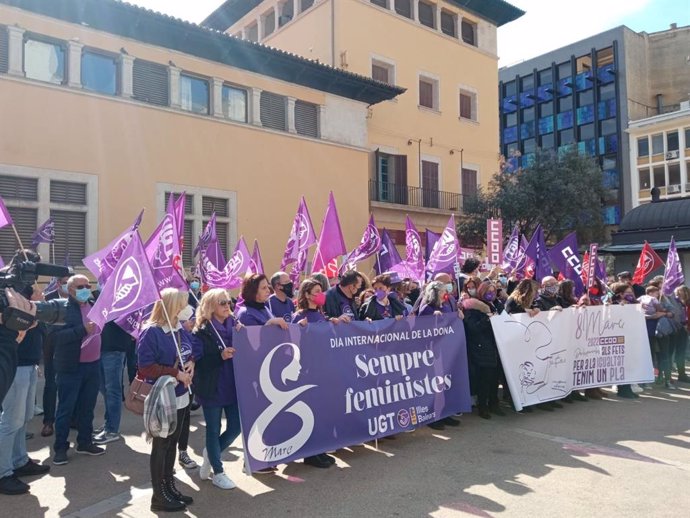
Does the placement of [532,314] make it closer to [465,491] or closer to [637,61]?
[465,491]

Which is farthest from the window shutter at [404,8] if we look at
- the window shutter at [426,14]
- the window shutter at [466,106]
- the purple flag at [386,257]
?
the purple flag at [386,257]

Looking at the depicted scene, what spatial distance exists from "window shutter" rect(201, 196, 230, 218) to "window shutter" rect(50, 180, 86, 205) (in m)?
3.54

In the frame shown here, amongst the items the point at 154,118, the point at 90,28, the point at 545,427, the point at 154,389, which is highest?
the point at 90,28

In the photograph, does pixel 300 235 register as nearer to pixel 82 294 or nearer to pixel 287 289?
pixel 287 289

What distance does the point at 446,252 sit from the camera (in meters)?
9.68

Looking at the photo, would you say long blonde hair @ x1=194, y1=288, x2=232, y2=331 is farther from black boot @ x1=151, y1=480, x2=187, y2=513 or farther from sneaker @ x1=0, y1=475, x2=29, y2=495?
sneaker @ x1=0, y1=475, x2=29, y2=495

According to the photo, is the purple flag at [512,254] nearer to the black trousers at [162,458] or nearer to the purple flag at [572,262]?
the purple flag at [572,262]

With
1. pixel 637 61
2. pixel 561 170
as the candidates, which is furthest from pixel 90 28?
pixel 637 61

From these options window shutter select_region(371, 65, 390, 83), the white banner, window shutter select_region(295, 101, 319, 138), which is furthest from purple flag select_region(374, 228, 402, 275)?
window shutter select_region(371, 65, 390, 83)

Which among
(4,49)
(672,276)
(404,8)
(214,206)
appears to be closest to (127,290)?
(672,276)

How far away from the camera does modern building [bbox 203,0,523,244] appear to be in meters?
24.5

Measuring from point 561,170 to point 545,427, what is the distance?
2138cm

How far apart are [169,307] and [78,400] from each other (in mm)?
2371

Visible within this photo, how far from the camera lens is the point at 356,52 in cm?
2425
